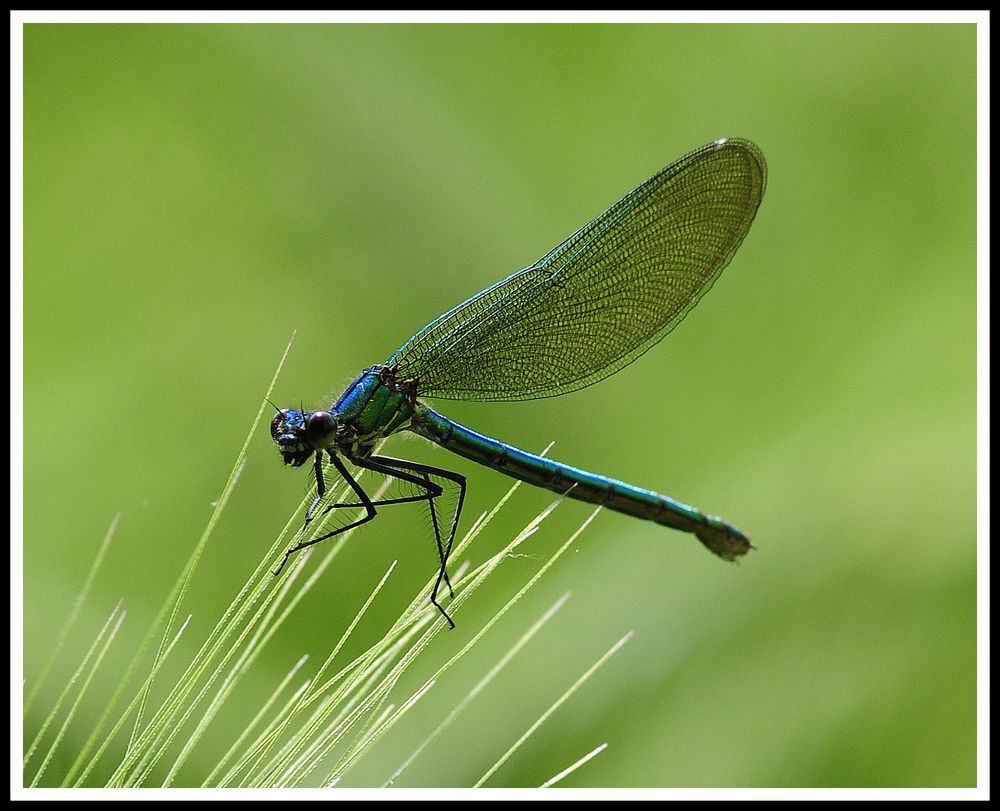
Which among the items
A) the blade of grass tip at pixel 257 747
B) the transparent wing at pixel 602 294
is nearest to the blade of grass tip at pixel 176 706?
the blade of grass tip at pixel 257 747

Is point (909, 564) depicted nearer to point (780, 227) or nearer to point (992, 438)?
point (992, 438)

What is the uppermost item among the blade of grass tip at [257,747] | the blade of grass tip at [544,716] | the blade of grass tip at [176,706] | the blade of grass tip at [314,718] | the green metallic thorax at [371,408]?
the green metallic thorax at [371,408]

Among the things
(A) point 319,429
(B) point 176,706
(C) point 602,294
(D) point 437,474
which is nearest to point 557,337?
(C) point 602,294

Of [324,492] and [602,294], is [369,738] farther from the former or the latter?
[602,294]

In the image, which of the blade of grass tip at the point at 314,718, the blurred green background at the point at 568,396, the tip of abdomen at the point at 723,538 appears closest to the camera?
the blade of grass tip at the point at 314,718

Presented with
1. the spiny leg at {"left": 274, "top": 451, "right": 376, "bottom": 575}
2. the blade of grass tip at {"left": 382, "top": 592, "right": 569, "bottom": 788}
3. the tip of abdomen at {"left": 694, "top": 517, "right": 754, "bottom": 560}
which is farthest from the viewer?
the tip of abdomen at {"left": 694, "top": 517, "right": 754, "bottom": 560}

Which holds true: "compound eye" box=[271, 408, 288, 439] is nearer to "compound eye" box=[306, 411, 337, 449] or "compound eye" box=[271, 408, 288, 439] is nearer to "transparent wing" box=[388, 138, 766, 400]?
"compound eye" box=[306, 411, 337, 449]

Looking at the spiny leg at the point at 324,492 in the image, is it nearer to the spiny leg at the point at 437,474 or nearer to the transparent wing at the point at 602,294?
the spiny leg at the point at 437,474

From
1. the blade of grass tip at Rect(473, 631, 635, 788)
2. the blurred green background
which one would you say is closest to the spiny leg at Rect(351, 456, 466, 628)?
the blurred green background
